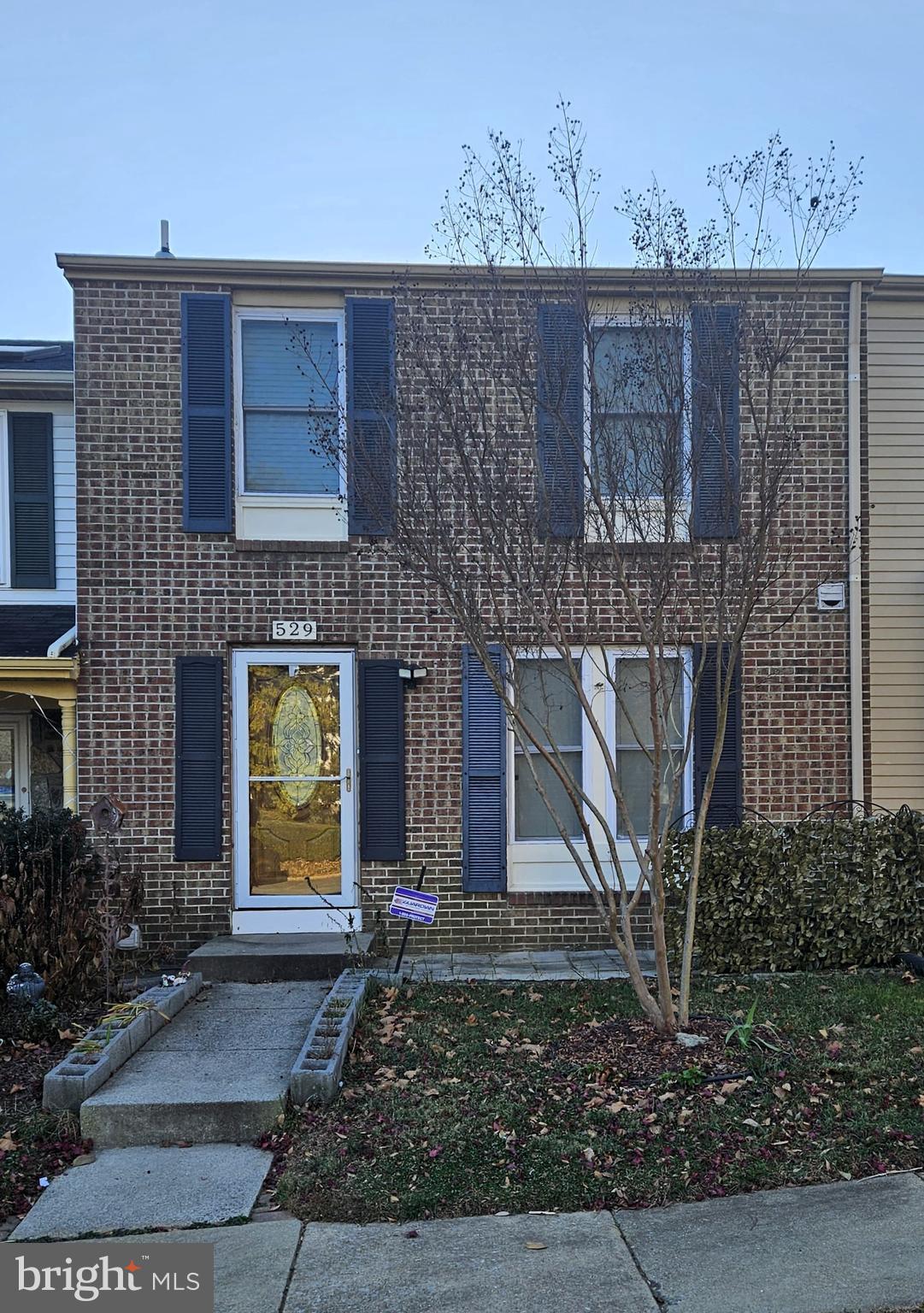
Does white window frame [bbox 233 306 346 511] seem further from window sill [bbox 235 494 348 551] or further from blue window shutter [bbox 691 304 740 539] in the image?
blue window shutter [bbox 691 304 740 539]

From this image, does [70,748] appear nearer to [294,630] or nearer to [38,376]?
[294,630]

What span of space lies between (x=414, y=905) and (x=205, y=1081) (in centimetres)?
191

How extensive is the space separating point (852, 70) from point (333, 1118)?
10378 mm

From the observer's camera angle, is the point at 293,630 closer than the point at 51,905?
No

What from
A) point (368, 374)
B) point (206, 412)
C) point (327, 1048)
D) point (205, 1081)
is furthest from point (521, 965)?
point (206, 412)

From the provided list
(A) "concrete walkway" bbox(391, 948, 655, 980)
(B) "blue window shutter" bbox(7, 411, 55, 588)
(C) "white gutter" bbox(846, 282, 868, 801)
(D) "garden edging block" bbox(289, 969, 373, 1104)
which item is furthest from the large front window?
(B) "blue window shutter" bbox(7, 411, 55, 588)

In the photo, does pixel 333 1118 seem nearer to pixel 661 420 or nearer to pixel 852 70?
pixel 661 420

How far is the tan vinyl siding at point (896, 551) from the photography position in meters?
8.24

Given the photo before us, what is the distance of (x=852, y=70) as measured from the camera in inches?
366

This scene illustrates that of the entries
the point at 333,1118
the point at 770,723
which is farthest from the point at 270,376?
the point at 333,1118

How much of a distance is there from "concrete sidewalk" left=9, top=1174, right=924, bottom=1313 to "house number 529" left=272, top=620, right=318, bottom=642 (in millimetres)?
4642

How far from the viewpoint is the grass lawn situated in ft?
12.8

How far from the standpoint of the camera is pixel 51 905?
6.81 m

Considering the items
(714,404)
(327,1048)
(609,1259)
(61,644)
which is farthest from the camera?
(61,644)
